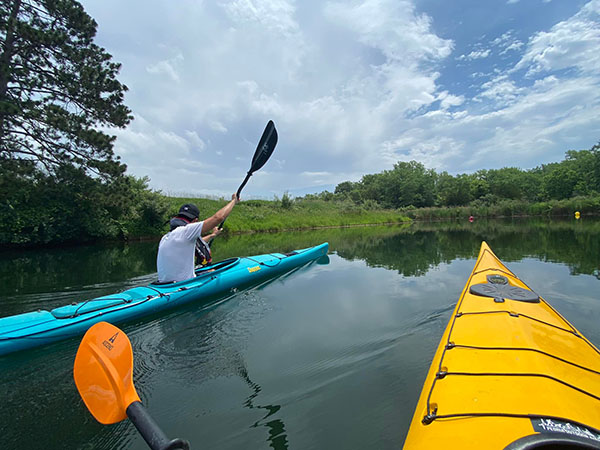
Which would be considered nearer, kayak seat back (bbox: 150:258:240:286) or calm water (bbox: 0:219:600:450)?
calm water (bbox: 0:219:600:450)

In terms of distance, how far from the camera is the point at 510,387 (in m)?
1.55

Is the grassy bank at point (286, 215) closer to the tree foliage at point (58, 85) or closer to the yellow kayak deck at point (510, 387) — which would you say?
the tree foliage at point (58, 85)

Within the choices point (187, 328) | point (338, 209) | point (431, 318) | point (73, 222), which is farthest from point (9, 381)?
point (338, 209)

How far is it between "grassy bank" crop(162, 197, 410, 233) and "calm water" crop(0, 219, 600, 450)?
15.7m

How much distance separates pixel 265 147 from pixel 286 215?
20.1 m

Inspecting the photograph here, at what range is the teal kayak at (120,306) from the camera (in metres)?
3.20

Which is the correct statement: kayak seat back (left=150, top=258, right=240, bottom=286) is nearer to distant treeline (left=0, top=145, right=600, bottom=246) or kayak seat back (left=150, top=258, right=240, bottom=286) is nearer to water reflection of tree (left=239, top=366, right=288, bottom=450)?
water reflection of tree (left=239, top=366, right=288, bottom=450)

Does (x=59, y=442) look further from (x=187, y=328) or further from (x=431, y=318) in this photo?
(x=431, y=318)

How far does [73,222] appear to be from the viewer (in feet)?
46.8

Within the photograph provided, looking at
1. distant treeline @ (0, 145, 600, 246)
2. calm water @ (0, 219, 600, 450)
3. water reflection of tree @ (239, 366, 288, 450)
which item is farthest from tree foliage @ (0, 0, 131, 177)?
water reflection of tree @ (239, 366, 288, 450)

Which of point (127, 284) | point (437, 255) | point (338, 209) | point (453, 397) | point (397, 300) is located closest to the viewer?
point (453, 397)

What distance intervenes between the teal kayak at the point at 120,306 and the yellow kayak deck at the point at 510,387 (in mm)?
3685

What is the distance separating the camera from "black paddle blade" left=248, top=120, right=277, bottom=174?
489cm

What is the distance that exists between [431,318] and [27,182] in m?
13.4
